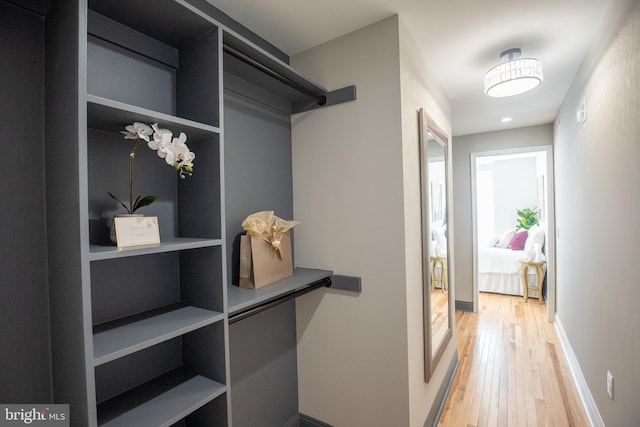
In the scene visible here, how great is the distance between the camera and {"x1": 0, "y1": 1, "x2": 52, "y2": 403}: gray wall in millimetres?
883

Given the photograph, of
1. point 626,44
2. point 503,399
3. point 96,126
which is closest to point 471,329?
point 503,399

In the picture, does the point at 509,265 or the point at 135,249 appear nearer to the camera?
the point at 135,249

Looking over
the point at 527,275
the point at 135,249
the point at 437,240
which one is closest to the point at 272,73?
the point at 135,249

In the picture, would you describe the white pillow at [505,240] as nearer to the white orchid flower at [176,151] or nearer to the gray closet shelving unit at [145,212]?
the gray closet shelving unit at [145,212]

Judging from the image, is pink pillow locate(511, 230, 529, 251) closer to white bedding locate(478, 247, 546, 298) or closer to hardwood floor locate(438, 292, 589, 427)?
white bedding locate(478, 247, 546, 298)

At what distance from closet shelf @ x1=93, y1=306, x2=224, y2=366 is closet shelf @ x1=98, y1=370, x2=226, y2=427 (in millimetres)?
253

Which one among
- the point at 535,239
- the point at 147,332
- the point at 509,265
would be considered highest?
the point at 147,332

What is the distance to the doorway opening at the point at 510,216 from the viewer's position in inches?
149

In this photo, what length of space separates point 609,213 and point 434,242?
0.98m

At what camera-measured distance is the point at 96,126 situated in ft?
3.33

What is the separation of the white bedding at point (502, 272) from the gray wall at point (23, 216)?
544cm

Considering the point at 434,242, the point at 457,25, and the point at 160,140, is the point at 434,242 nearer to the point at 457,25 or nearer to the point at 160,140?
the point at 457,25

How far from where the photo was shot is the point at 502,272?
4820 mm

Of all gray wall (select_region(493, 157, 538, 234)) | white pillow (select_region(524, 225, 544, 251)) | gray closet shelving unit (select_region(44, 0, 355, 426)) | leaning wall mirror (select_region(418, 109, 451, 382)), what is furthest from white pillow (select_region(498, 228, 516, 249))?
gray closet shelving unit (select_region(44, 0, 355, 426))
